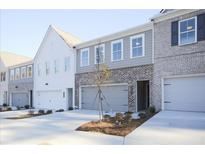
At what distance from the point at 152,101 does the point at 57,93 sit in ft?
37.7

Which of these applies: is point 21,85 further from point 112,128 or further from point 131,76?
point 112,128

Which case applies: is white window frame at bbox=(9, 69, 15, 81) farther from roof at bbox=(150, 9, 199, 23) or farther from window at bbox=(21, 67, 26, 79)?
roof at bbox=(150, 9, 199, 23)

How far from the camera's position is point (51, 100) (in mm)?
25359

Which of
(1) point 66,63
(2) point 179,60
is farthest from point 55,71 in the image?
(2) point 179,60

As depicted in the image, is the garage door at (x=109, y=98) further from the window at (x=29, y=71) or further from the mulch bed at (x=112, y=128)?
the window at (x=29, y=71)

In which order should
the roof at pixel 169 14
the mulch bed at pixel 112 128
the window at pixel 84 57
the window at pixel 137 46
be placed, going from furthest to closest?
the window at pixel 84 57 < the window at pixel 137 46 < the roof at pixel 169 14 < the mulch bed at pixel 112 128

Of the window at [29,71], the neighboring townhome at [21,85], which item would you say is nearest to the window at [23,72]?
the neighboring townhome at [21,85]

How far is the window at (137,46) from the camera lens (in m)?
16.9

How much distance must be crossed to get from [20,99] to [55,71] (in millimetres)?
8928

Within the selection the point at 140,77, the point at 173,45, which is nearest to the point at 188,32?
the point at 173,45

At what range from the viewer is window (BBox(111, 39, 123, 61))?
60.3 ft

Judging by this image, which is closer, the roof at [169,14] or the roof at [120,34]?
the roof at [169,14]

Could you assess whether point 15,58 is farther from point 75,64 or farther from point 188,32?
point 188,32

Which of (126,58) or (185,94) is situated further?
(126,58)
